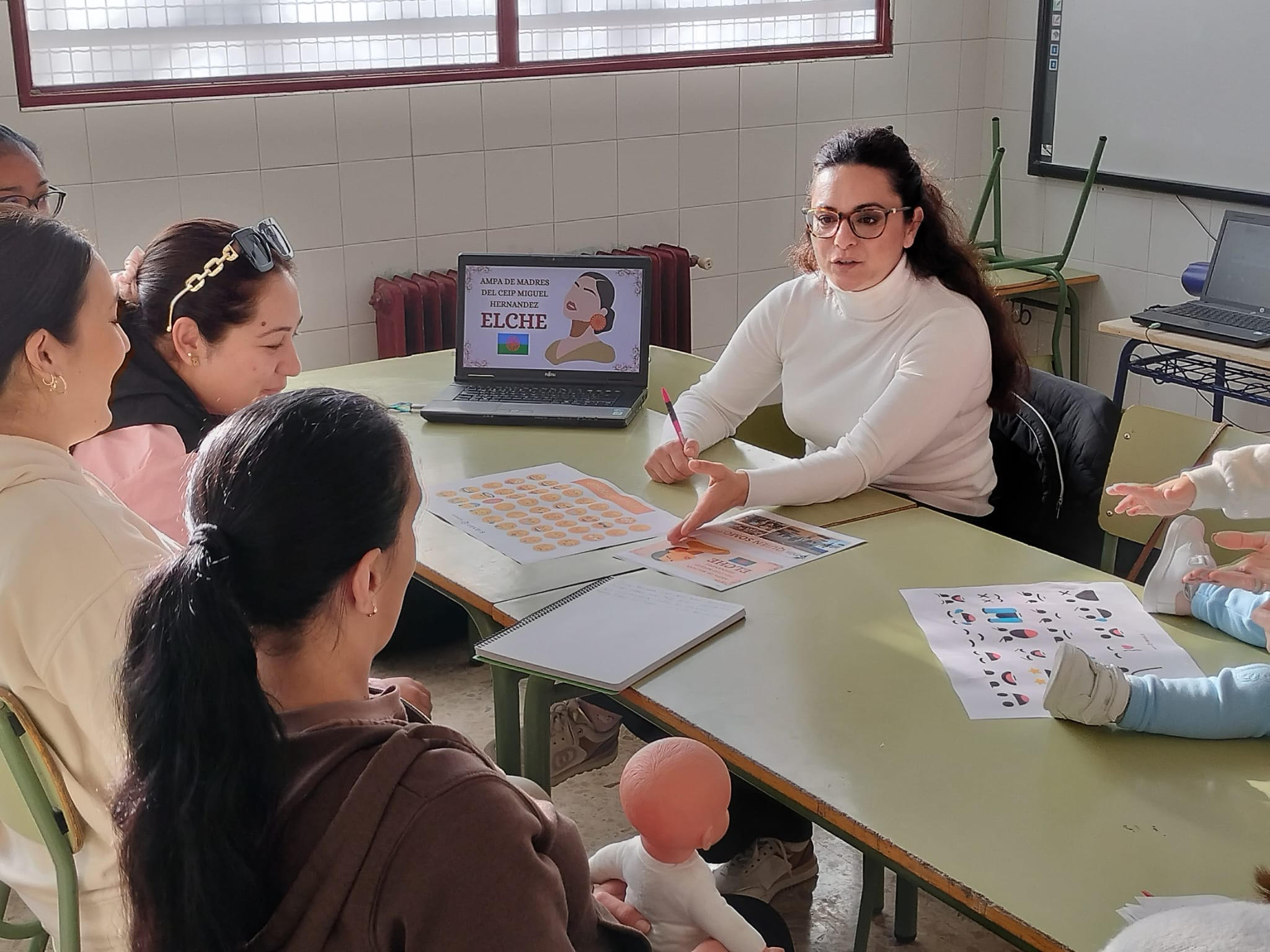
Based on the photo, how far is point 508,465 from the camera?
8.28 feet

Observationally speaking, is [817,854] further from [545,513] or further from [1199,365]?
[1199,365]

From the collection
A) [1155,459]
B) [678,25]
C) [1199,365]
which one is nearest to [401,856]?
[1155,459]

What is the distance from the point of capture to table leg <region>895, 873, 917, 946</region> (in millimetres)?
2301

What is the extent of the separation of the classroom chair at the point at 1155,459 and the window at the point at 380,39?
2.64 m

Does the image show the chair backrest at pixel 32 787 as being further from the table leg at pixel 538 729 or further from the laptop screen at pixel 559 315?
the laptop screen at pixel 559 315

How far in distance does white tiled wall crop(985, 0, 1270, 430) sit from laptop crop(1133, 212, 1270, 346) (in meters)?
0.40

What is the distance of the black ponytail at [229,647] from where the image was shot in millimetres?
967

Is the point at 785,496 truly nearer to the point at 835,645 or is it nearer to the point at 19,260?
the point at 835,645

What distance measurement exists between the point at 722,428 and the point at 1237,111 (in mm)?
2905

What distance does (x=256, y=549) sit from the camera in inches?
40.4

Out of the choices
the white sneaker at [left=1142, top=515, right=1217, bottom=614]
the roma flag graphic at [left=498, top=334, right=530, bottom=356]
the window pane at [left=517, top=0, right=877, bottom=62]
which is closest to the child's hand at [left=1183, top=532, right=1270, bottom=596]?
the white sneaker at [left=1142, top=515, right=1217, bottom=614]

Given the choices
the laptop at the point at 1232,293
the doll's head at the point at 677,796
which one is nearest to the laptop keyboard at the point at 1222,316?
the laptop at the point at 1232,293

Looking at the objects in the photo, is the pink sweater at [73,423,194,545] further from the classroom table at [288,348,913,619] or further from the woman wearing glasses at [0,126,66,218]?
the woman wearing glasses at [0,126,66,218]

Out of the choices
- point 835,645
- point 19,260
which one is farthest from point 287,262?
point 835,645
